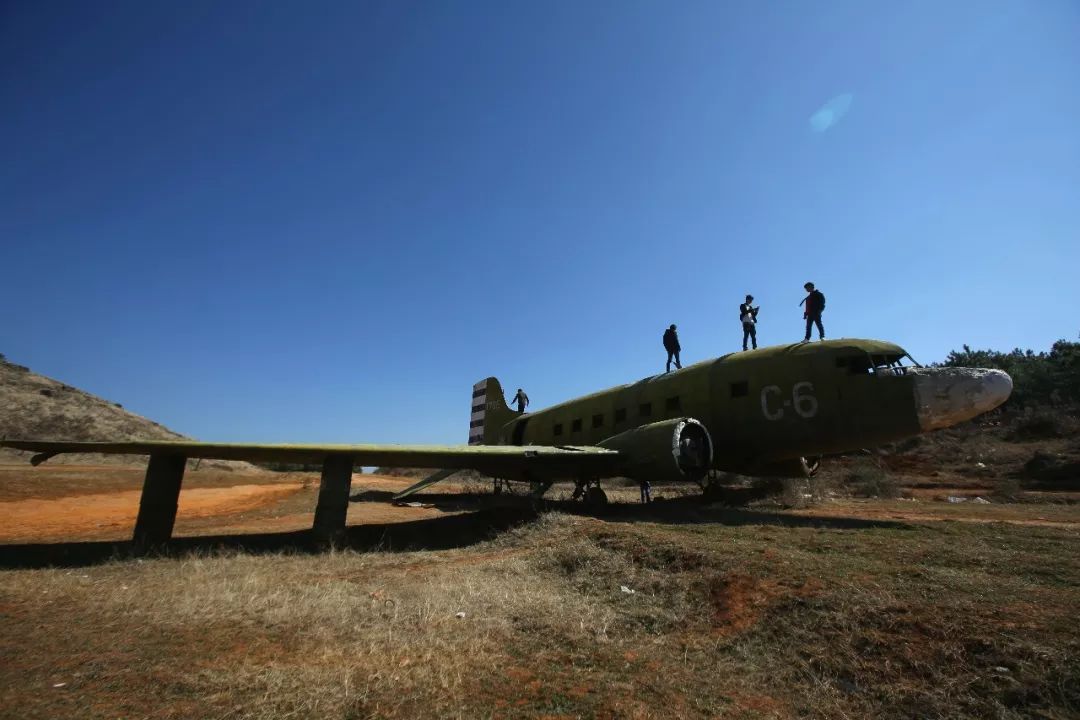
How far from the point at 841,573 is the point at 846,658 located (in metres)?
1.99

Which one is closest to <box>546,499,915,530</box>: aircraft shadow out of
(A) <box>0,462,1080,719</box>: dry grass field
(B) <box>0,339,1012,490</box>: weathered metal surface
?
(A) <box>0,462,1080,719</box>: dry grass field

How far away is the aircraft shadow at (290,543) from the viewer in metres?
9.17

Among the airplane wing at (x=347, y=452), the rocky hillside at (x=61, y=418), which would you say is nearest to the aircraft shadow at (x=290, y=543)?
the airplane wing at (x=347, y=452)

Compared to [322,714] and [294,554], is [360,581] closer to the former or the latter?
[294,554]

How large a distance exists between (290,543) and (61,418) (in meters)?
42.3

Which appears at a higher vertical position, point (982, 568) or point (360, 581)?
point (982, 568)

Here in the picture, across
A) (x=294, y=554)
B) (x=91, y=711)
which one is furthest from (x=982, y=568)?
(x=294, y=554)

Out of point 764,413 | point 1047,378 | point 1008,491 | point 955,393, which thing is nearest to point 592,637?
point 764,413

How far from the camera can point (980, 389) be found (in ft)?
33.7

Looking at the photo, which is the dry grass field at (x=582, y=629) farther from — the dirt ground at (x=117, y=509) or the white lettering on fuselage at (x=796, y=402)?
the dirt ground at (x=117, y=509)

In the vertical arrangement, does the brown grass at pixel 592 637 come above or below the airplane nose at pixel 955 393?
below

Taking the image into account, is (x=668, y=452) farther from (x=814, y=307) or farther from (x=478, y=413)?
(x=478, y=413)

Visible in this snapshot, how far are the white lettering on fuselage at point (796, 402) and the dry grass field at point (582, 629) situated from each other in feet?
12.0

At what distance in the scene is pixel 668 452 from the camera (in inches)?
447
